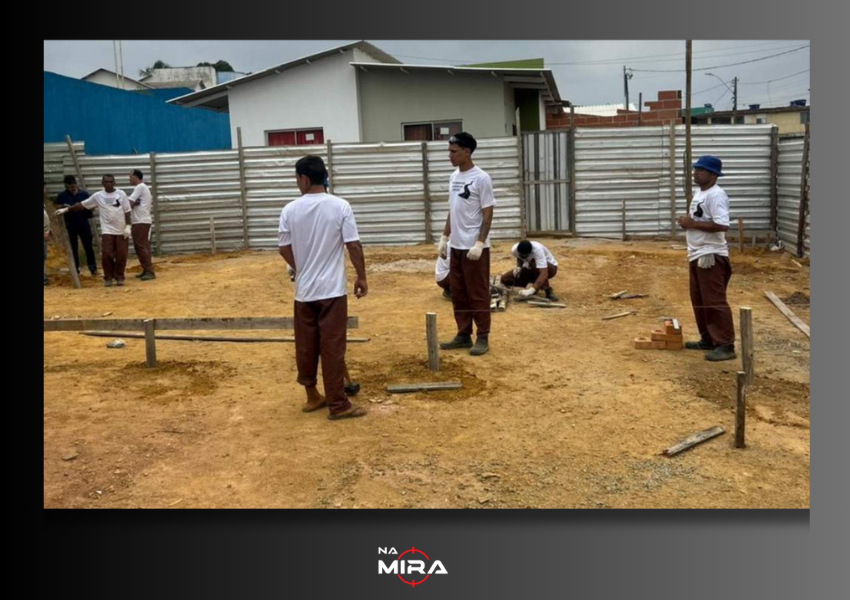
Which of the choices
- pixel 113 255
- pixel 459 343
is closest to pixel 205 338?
pixel 459 343

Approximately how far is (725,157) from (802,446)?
40.0ft

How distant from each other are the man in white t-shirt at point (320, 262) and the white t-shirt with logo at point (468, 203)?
175 cm

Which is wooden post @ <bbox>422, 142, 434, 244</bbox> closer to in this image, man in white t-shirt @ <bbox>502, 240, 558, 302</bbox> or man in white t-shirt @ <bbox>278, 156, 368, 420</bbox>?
man in white t-shirt @ <bbox>502, 240, 558, 302</bbox>

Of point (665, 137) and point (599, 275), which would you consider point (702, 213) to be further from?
point (665, 137)

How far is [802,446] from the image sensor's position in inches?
177

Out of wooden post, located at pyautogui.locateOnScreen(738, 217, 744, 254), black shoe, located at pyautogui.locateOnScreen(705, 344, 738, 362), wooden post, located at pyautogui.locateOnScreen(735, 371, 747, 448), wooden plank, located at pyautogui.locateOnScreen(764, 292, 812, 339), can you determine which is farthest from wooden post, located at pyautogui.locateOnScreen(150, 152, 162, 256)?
wooden post, located at pyautogui.locateOnScreen(735, 371, 747, 448)

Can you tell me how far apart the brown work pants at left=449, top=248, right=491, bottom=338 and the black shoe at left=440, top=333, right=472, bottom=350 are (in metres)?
0.04

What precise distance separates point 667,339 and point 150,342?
442cm

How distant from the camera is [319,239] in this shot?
486 cm

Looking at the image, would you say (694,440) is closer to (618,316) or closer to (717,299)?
(717,299)

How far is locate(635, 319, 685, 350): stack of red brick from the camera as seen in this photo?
6859mm

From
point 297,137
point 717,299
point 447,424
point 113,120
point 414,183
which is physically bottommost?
point 447,424

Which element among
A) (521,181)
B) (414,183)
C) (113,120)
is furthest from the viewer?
(113,120)

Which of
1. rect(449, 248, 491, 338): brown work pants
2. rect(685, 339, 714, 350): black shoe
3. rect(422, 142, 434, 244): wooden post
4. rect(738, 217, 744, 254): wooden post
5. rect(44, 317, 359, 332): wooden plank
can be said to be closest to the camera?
rect(44, 317, 359, 332): wooden plank
